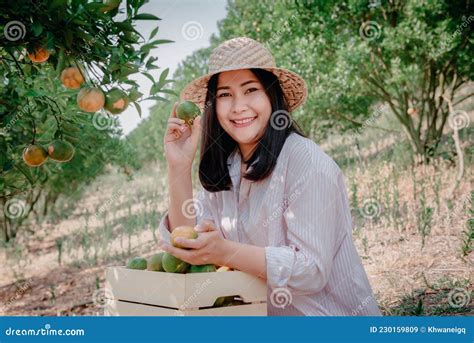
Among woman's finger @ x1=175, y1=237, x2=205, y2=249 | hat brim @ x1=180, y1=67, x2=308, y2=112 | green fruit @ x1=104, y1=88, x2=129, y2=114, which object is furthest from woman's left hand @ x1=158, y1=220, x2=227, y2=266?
hat brim @ x1=180, y1=67, x2=308, y2=112

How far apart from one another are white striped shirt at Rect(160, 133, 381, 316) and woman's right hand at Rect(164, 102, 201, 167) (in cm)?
31

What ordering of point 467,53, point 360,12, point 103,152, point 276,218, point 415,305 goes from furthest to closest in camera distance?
point 103,152, point 360,12, point 467,53, point 415,305, point 276,218

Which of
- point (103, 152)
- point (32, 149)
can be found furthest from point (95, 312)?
point (103, 152)

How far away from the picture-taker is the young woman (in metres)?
1.82

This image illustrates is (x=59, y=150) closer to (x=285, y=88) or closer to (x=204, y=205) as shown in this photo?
(x=204, y=205)

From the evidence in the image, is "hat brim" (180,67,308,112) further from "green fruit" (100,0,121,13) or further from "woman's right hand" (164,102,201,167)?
"green fruit" (100,0,121,13)

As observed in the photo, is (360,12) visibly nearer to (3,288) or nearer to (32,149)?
(32,149)

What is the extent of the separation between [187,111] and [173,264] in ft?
2.65

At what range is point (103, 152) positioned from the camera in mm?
9453

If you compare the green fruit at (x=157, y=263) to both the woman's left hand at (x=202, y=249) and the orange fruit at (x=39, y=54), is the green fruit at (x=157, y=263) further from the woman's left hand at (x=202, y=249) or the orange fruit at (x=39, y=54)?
the orange fruit at (x=39, y=54)

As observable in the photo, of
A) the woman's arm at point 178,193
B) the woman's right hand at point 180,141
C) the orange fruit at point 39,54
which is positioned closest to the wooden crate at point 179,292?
the woman's arm at point 178,193

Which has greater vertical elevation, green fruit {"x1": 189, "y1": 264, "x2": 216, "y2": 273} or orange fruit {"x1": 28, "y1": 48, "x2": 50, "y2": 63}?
orange fruit {"x1": 28, "y1": 48, "x2": 50, "y2": 63}

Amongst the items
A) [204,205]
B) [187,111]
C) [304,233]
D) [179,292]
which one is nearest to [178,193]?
[204,205]

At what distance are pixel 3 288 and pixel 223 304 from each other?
583 cm
